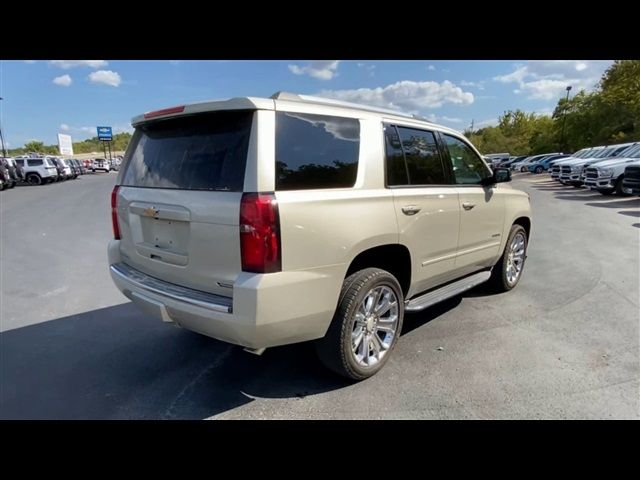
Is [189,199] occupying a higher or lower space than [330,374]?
higher

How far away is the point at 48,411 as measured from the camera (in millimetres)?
2664

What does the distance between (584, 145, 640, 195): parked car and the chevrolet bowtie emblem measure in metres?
17.3

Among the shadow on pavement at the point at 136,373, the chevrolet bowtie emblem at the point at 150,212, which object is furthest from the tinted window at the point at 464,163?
the chevrolet bowtie emblem at the point at 150,212

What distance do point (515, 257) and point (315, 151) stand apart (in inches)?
148

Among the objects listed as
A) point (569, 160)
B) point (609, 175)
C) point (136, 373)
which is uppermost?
point (569, 160)

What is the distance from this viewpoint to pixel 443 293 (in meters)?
3.75

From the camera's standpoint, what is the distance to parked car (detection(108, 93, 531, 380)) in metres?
2.35

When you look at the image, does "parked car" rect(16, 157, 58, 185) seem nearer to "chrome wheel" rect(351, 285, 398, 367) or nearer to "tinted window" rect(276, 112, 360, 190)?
"tinted window" rect(276, 112, 360, 190)

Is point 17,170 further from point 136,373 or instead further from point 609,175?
point 609,175

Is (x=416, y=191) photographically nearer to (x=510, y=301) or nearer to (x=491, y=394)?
(x=491, y=394)

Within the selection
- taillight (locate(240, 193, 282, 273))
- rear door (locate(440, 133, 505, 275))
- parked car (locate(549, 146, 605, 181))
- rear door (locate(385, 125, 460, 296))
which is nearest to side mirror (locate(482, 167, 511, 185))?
rear door (locate(440, 133, 505, 275))

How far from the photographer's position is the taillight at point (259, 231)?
7.46 feet

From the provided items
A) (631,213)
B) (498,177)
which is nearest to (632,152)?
(631,213)
